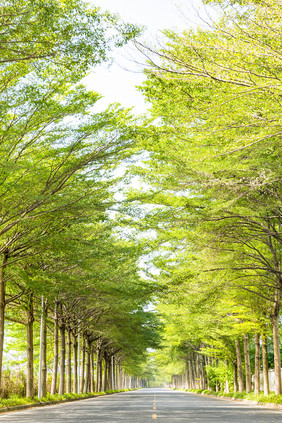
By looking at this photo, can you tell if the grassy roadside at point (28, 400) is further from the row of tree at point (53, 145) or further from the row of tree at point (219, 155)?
the row of tree at point (219, 155)

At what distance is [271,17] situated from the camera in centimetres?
988

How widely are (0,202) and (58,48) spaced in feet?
20.3

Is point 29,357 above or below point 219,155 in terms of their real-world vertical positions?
below

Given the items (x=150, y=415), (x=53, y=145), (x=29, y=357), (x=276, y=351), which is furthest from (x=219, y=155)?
(x=29, y=357)

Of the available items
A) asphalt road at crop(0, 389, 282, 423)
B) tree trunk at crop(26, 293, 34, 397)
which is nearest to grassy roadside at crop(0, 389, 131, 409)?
tree trunk at crop(26, 293, 34, 397)

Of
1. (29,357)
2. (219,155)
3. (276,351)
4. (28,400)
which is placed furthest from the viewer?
(29,357)

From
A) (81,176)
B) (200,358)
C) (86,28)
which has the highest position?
(86,28)

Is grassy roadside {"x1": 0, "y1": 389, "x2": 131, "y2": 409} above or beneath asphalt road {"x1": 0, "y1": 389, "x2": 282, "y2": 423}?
beneath

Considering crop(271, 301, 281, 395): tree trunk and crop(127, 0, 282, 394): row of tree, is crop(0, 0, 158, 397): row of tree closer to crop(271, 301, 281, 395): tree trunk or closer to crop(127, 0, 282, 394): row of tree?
crop(127, 0, 282, 394): row of tree

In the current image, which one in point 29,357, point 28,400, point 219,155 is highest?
point 219,155

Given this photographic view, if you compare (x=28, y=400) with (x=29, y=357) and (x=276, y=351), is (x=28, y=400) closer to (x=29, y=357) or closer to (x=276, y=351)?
(x=29, y=357)

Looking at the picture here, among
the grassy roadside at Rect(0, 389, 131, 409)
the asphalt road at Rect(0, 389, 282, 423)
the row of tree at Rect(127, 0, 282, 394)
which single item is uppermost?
the row of tree at Rect(127, 0, 282, 394)

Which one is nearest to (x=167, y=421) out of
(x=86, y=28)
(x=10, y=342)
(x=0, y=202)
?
(x=0, y=202)

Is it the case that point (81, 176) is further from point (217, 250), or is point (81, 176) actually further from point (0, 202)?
point (217, 250)
